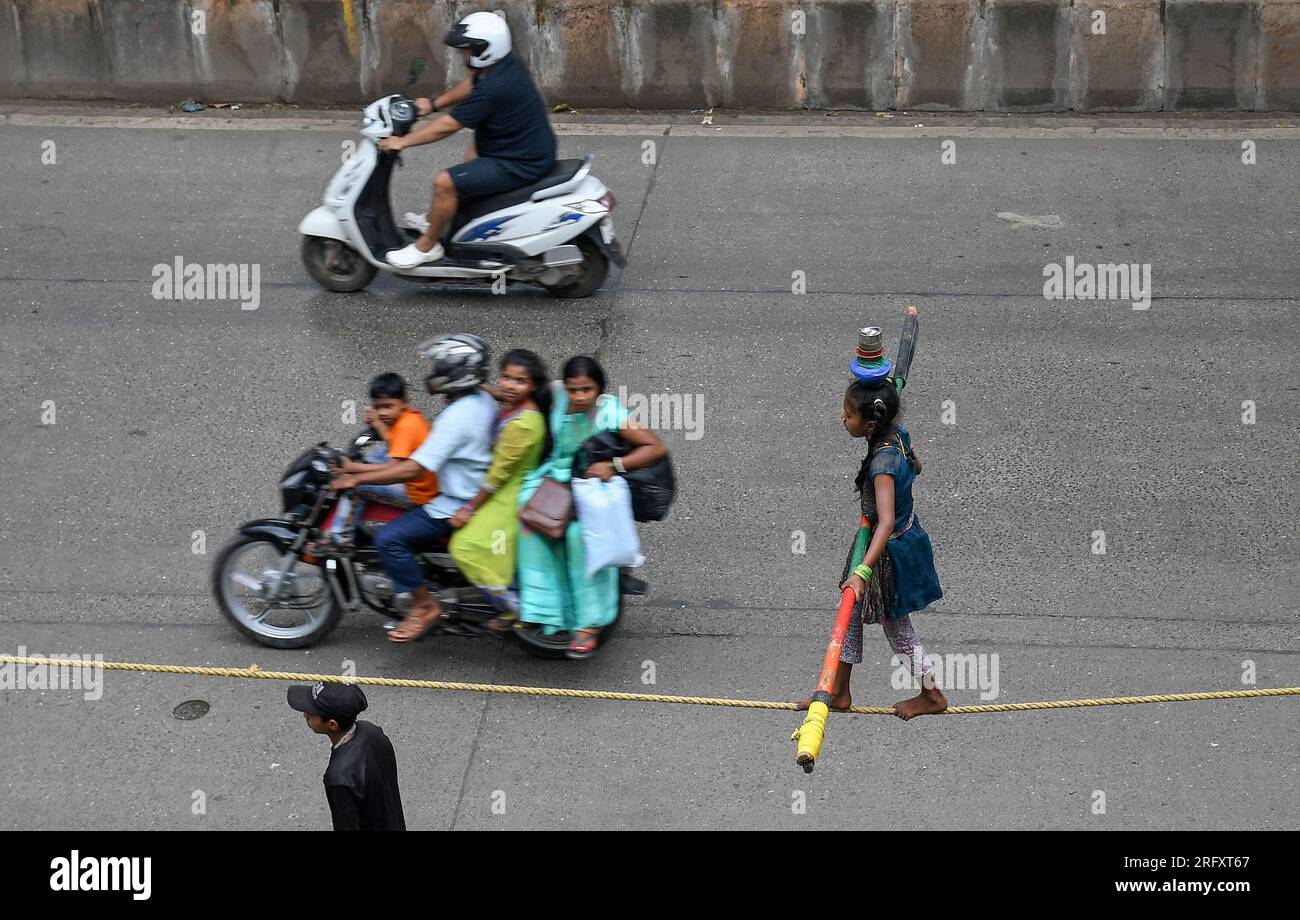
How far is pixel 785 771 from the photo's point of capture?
6445mm

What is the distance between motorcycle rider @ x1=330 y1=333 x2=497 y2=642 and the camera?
683 cm

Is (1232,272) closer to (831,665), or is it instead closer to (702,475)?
(702,475)

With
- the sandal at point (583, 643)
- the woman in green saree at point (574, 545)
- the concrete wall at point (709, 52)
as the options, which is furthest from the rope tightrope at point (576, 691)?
the concrete wall at point (709, 52)

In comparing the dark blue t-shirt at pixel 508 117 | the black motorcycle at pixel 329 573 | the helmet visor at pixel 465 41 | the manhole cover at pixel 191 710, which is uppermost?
the helmet visor at pixel 465 41

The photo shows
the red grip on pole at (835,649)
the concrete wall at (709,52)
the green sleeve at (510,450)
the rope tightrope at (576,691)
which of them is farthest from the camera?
the concrete wall at (709,52)

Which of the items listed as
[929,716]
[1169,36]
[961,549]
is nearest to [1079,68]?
[1169,36]

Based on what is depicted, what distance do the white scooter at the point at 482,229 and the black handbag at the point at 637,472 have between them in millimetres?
3461

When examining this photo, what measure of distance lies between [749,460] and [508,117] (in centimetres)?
289

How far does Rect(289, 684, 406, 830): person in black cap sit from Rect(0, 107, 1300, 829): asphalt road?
0.98 m

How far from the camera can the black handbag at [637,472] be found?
6.91 metres

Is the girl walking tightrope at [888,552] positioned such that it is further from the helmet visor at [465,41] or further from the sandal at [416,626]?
the helmet visor at [465,41]

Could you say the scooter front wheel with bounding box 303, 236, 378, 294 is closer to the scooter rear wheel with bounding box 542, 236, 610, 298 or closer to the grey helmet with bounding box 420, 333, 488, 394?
the scooter rear wheel with bounding box 542, 236, 610, 298

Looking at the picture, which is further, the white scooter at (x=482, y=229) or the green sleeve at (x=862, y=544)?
the white scooter at (x=482, y=229)

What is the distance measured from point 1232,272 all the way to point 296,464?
21.1ft
